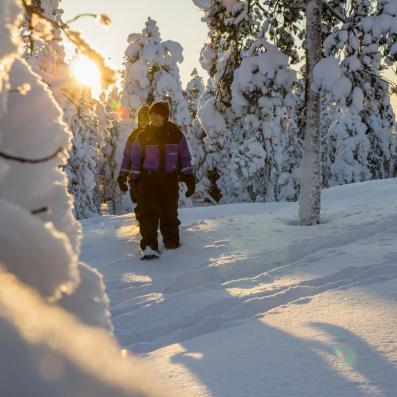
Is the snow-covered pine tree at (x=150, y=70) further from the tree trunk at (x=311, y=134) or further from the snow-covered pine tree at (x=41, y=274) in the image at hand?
the snow-covered pine tree at (x=41, y=274)

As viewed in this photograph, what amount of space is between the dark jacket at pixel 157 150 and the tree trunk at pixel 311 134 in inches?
89.6

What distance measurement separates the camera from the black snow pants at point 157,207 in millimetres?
7113

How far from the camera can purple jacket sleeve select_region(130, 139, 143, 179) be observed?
7148mm

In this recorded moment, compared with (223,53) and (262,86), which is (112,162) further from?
(262,86)

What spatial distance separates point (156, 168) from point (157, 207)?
540 mm

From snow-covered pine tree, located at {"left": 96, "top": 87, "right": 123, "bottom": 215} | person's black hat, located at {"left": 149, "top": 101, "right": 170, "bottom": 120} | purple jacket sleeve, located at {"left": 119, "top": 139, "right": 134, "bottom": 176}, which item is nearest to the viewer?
person's black hat, located at {"left": 149, "top": 101, "right": 170, "bottom": 120}

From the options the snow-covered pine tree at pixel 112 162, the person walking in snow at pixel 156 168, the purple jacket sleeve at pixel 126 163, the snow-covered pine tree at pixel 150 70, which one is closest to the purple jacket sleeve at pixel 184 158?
the person walking in snow at pixel 156 168

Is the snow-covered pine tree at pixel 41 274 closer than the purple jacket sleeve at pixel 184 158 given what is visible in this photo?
Yes

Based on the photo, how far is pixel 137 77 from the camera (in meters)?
24.4

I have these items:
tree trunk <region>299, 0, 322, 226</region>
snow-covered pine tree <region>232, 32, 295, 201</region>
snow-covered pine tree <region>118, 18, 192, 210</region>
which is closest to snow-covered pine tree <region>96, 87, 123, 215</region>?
snow-covered pine tree <region>118, 18, 192, 210</region>

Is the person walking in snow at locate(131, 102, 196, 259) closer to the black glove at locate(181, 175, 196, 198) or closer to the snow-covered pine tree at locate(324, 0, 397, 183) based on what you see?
the black glove at locate(181, 175, 196, 198)

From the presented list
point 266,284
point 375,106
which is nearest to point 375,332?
point 266,284

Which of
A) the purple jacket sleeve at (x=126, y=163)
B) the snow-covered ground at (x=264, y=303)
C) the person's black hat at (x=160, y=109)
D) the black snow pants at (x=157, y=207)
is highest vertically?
the person's black hat at (x=160, y=109)

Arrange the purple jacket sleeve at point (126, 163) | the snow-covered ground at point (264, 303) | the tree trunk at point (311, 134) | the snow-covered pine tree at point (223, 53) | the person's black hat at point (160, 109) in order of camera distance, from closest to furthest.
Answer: the snow-covered ground at point (264, 303), the person's black hat at point (160, 109), the purple jacket sleeve at point (126, 163), the tree trunk at point (311, 134), the snow-covered pine tree at point (223, 53)
